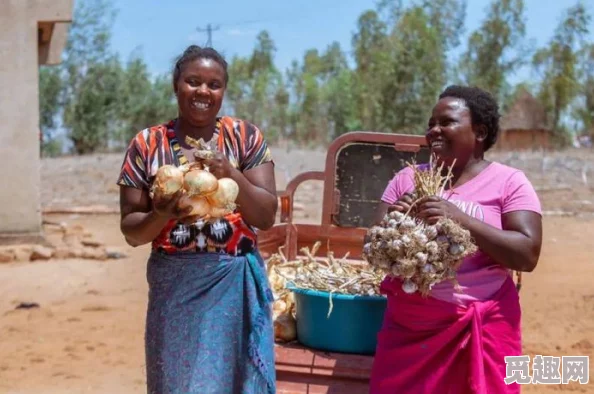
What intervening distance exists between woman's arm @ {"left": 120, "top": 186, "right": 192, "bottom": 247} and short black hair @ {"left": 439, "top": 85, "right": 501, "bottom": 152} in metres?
1.04

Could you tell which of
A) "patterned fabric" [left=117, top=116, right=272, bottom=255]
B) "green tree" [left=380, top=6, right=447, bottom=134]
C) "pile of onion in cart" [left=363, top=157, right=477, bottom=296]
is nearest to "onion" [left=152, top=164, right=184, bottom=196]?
"patterned fabric" [left=117, top=116, right=272, bottom=255]

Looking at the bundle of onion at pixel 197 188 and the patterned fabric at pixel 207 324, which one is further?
the patterned fabric at pixel 207 324

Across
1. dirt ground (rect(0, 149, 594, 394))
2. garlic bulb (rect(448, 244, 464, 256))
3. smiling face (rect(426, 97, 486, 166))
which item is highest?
smiling face (rect(426, 97, 486, 166))

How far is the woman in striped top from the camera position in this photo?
8.68ft

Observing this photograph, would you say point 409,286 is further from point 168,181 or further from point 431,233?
point 168,181

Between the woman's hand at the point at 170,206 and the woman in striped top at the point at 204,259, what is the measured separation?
0.15 meters

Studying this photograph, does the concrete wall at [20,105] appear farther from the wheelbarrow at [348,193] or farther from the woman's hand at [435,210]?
the woman's hand at [435,210]

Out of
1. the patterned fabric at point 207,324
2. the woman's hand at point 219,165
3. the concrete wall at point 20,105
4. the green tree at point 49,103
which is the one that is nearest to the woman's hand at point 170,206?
the woman's hand at point 219,165

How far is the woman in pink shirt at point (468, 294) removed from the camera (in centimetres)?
260

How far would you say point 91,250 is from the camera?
9.88 meters

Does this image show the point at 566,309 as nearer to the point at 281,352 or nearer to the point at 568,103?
the point at 281,352

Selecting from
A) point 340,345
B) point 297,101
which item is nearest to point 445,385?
point 340,345

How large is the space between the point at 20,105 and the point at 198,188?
8241mm

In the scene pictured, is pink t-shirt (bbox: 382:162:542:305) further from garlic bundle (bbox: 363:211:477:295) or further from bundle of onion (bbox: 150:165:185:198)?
bundle of onion (bbox: 150:165:185:198)
